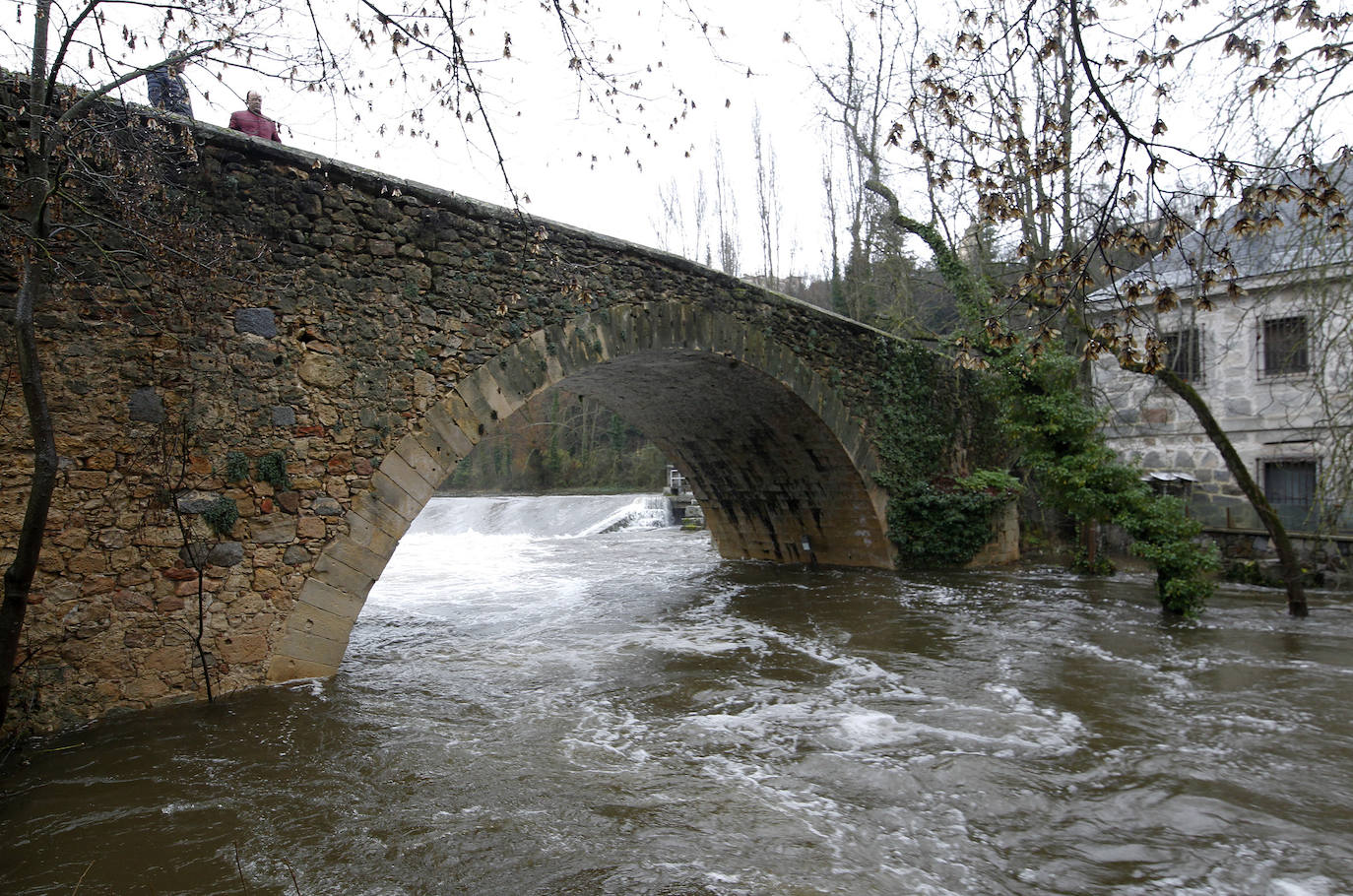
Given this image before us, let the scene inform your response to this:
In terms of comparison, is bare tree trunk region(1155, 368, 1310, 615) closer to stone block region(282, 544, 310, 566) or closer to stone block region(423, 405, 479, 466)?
stone block region(423, 405, 479, 466)

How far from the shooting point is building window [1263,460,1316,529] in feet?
41.2

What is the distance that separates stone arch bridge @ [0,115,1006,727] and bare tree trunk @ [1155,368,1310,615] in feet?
19.8

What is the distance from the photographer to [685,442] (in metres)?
12.3

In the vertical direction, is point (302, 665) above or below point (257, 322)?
below

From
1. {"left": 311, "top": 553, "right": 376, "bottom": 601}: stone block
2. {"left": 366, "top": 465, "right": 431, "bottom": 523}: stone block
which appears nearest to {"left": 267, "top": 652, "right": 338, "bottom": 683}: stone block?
{"left": 311, "top": 553, "right": 376, "bottom": 601}: stone block

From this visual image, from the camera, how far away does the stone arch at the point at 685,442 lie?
17.9 ft

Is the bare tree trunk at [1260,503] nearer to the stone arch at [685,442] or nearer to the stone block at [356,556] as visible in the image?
the stone arch at [685,442]

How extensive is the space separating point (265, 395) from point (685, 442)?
25.3ft

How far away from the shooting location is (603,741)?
457cm

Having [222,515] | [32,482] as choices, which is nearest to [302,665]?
[222,515]

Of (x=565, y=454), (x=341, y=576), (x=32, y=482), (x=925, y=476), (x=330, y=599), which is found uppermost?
(x=565, y=454)

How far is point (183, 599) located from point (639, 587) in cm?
655

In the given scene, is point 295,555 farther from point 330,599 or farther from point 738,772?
point 738,772

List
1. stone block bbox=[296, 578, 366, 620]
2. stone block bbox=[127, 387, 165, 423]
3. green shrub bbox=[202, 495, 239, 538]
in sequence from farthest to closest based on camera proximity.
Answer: stone block bbox=[296, 578, 366, 620], green shrub bbox=[202, 495, 239, 538], stone block bbox=[127, 387, 165, 423]
